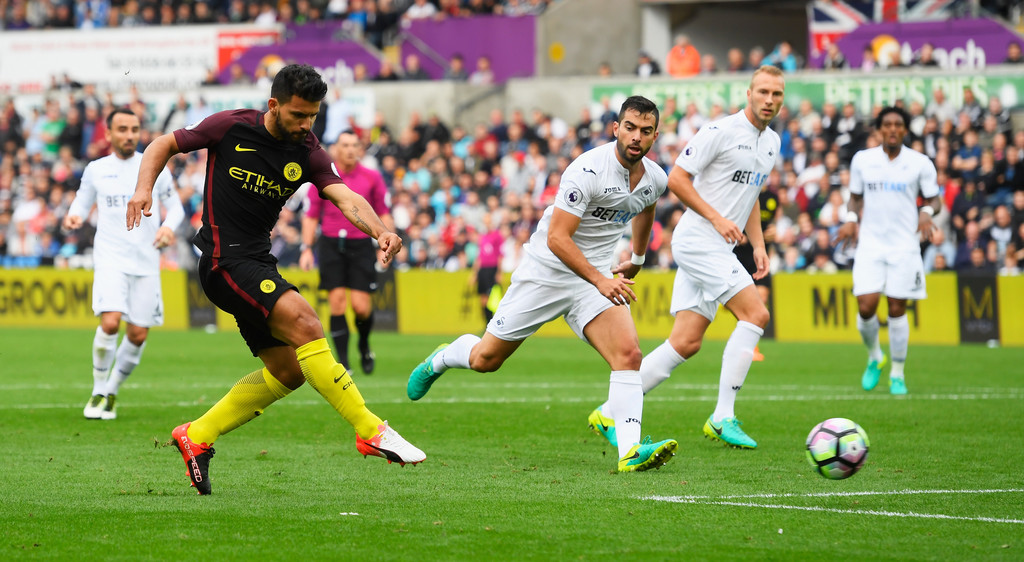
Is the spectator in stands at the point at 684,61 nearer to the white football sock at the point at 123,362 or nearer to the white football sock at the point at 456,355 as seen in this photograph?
the white football sock at the point at 123,362

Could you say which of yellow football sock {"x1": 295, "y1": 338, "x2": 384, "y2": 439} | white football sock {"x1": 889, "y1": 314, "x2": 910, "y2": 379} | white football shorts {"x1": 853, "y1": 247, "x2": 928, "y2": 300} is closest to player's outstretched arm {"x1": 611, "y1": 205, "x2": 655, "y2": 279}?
yellow football sock {"x1": 295, "y1": 338, "x2": 384, "y2": 439}

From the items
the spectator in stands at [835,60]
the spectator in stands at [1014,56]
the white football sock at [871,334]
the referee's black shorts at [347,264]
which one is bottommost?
the white football sock at [871,334]

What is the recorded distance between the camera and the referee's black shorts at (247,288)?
7.16 meters

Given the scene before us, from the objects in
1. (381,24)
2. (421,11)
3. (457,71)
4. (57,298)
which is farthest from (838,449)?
(381,24)

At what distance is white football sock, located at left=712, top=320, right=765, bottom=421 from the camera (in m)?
9.47

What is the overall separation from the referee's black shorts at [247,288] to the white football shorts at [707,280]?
131 inches

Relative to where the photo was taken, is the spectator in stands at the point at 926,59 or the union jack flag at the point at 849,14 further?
the union jack flag at the point at 849,14

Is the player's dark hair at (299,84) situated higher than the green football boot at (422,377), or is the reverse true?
the player's dark hair at (299,84)

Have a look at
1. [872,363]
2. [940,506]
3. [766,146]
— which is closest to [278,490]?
[940,506]

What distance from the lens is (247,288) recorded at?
283 inches

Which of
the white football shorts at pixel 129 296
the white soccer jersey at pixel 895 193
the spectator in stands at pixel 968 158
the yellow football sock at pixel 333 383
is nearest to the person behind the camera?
the yellow football sock at pixel 333 383

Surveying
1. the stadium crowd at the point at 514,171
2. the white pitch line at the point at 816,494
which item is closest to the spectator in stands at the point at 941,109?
the stadium crowd at the point at 514,171

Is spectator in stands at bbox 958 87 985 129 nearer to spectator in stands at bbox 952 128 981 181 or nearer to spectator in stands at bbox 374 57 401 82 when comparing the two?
spectator in stands at bbox 952 128 981 181

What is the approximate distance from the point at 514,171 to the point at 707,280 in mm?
17680
